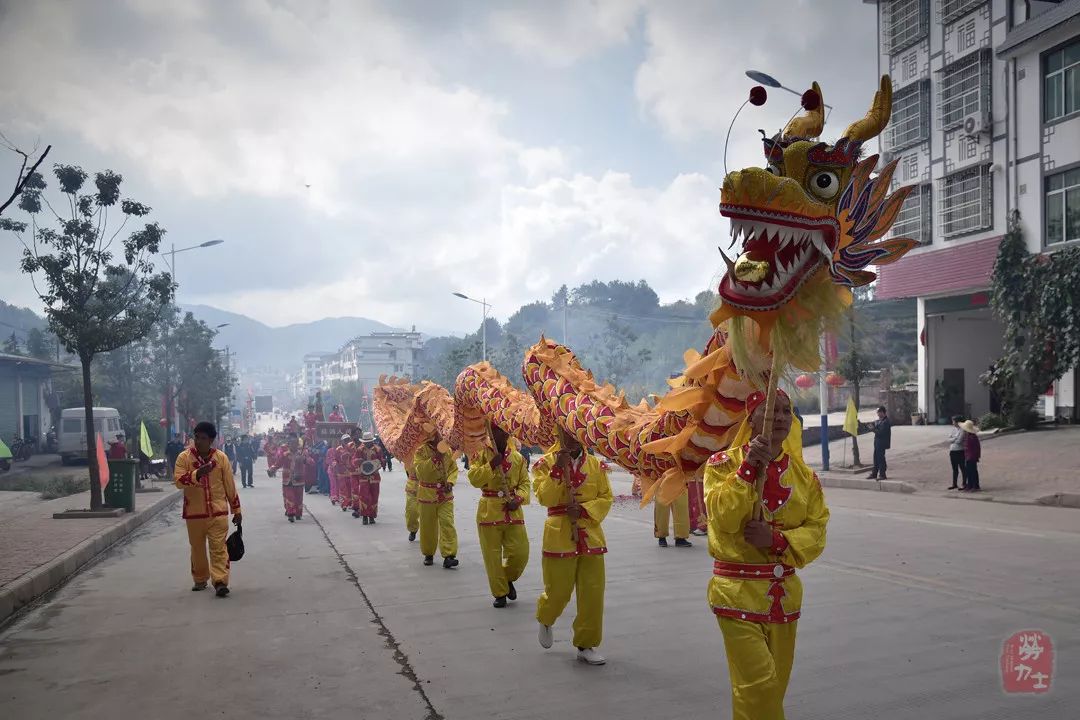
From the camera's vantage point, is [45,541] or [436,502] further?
[45,541]

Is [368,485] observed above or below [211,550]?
below

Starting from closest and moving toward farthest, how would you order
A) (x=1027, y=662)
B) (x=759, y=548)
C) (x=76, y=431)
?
(x=759, y=548) → (x=1027, y=662) → (x=76, y=431)

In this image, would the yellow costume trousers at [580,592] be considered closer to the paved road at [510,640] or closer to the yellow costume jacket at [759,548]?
the paved road at [510,640]

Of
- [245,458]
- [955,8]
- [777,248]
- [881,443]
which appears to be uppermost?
[955,8]

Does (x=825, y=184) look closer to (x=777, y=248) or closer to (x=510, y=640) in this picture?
(x=777, y=248)

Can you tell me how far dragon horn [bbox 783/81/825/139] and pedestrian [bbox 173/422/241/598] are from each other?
6.63 meters

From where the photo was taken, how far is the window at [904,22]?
2405cm

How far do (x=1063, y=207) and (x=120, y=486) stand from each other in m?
21.4

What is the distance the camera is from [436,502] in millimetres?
9750

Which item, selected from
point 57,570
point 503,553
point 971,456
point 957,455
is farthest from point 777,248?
point 957,455

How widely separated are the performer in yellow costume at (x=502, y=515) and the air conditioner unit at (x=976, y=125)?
64.1 feet

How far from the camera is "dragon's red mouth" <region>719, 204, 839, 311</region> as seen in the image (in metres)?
3.27

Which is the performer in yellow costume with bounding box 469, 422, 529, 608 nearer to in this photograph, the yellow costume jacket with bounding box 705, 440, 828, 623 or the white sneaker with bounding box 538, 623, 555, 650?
the white sneaker with bounding box 538, 623, 555, 650

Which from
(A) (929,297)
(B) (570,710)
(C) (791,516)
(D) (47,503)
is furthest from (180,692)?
(A) (929,297)
